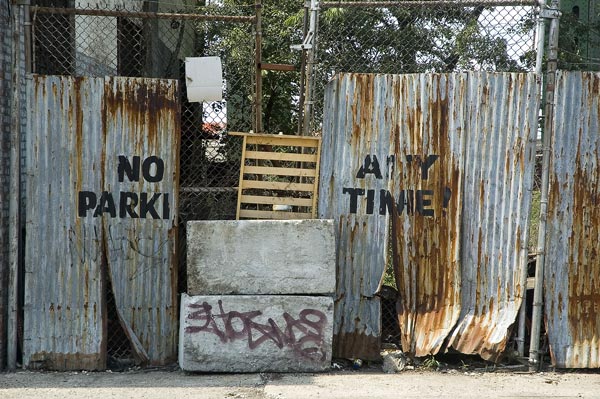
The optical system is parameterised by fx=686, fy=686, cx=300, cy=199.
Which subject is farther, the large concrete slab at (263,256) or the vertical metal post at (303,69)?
the vertical metal post at (303,69)

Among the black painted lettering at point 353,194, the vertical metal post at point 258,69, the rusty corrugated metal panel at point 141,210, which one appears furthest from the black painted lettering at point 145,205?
the black painted lettering at point 353,194

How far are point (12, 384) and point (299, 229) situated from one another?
244 centimetres

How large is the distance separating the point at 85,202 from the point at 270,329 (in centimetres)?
181

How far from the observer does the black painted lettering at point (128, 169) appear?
5.54 m

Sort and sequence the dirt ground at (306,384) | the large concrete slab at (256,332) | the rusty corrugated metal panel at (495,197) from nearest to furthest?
the dirt ground at (306,384)
the large concrete slab at (256,332)
the rusty corrugated metal panel at (495,197)

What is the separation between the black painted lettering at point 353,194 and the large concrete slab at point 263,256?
331 mm

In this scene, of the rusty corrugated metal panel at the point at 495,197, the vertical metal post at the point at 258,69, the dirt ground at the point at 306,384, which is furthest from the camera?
the rusty corrugated metal panel at the point at 495,197

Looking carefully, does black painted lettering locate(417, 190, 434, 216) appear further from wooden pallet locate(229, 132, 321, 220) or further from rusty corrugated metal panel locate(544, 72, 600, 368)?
rusty corrugated metal panel locate(544, 72, 600, 368)

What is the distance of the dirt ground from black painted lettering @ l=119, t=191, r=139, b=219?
4.16 ft

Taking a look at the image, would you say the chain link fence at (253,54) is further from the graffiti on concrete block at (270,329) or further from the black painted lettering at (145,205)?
the graffiti on concrete block at (270,329)

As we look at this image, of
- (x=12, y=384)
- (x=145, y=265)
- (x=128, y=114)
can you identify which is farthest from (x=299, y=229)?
(x=12, y=384)

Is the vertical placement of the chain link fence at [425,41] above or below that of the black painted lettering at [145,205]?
above

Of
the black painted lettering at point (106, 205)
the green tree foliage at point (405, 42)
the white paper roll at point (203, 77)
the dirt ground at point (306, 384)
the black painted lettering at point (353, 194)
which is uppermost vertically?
the green tree foliage at point (405, 42)

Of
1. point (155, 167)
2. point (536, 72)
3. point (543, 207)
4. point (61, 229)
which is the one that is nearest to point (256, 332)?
point (155, 167)
